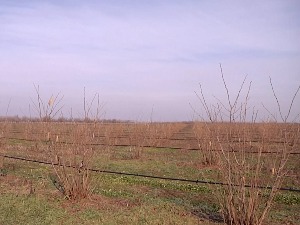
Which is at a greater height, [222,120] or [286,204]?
[222,120]

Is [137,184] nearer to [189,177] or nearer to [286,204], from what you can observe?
[189,177]

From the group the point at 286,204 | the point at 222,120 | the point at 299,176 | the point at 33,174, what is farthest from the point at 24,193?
the point at 299,176

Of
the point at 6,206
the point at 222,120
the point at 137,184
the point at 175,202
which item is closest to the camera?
the point at 222,120

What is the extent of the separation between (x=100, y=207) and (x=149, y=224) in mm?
1409

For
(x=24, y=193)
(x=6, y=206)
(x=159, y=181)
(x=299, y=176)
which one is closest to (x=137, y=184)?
(x=159, y=181)

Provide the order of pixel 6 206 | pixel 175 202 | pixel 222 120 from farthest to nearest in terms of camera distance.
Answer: pixel 175 202 < pixel 6 206 < pixel 222 120

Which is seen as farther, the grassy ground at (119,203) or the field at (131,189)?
the grassy ground at (119,203)

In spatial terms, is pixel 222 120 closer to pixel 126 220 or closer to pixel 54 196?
pixel 126 220

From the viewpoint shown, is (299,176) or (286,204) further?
(299,176)

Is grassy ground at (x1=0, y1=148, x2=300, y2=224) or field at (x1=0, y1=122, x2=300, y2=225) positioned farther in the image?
grassy ground at (x1=0, y1=148, x2=300, y2=224)

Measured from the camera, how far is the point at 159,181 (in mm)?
9742

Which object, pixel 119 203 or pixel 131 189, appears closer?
pixel 119 203

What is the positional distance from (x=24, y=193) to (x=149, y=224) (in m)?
3.24

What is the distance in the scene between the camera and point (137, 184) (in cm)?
934
